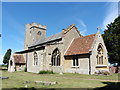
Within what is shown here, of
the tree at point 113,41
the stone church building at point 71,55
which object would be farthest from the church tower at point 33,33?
the tree at point 113,41

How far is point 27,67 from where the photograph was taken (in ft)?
108

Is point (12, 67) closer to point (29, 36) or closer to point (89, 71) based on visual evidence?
point (29, 36)

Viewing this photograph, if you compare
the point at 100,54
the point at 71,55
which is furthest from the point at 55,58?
the point at 100,54

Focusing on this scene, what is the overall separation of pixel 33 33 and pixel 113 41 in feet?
87.8

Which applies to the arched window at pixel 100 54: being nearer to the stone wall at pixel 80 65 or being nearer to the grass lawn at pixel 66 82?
the stone wall at pixel 80 65

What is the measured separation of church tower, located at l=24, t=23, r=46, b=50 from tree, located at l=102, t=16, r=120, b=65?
895 inches

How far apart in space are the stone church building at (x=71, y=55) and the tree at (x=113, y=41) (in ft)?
23.0

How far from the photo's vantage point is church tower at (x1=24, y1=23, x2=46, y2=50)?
44.0 metres

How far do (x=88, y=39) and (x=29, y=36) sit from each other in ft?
88.1

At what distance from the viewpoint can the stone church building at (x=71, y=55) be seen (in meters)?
22.5

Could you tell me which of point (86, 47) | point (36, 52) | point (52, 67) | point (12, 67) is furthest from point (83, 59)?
point (12, 67)

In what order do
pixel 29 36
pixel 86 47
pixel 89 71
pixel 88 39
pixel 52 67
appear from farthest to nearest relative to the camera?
pixel 29 36
pixel 52 67
pixel 88 39
pixel 86 47
pixel 89 71

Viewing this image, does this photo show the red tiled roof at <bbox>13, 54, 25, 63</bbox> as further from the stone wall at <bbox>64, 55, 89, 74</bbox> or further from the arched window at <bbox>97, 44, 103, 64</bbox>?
the arched window at <bbox>97, 44, 103, 64</bbox>

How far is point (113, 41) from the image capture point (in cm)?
3225
